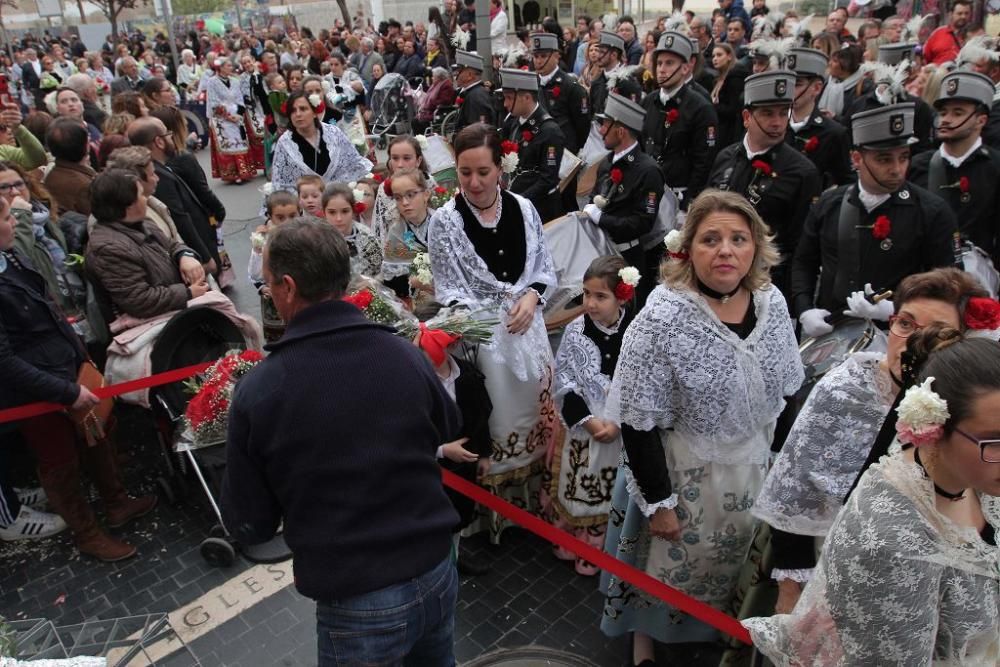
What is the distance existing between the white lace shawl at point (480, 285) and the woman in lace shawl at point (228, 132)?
992 centimetres

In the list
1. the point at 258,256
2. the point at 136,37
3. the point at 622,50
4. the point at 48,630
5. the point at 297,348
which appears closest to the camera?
the point at 297,348

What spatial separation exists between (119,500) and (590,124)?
6769mm

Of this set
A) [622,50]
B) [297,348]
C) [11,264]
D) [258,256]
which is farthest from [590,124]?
[297,348]

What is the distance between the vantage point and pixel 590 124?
8.97m

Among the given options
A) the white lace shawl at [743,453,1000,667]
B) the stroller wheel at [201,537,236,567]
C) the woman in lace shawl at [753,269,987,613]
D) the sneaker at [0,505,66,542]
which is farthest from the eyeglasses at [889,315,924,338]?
the sneaker at [0,505,66,542]

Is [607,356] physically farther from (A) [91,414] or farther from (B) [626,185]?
(A) [91,414]

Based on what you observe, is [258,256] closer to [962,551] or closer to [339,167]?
[339,167]

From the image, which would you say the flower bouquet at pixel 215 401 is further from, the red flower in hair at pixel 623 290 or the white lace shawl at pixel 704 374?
the white lace shawl at pixel 704 374

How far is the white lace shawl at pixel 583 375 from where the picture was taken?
374cm

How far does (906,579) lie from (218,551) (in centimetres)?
358

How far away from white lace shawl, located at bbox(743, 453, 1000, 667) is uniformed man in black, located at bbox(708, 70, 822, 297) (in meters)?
3.48

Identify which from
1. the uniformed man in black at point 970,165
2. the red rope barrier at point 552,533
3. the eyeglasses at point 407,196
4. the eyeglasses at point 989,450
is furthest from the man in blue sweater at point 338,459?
the uniformed man in black at point 970,165

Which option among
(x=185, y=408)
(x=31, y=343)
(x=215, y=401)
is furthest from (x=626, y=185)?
(x=31, y=343)

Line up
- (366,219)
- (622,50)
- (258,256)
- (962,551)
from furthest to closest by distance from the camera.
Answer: (622,50) < (366,219) < (258,256) < (962,551)
